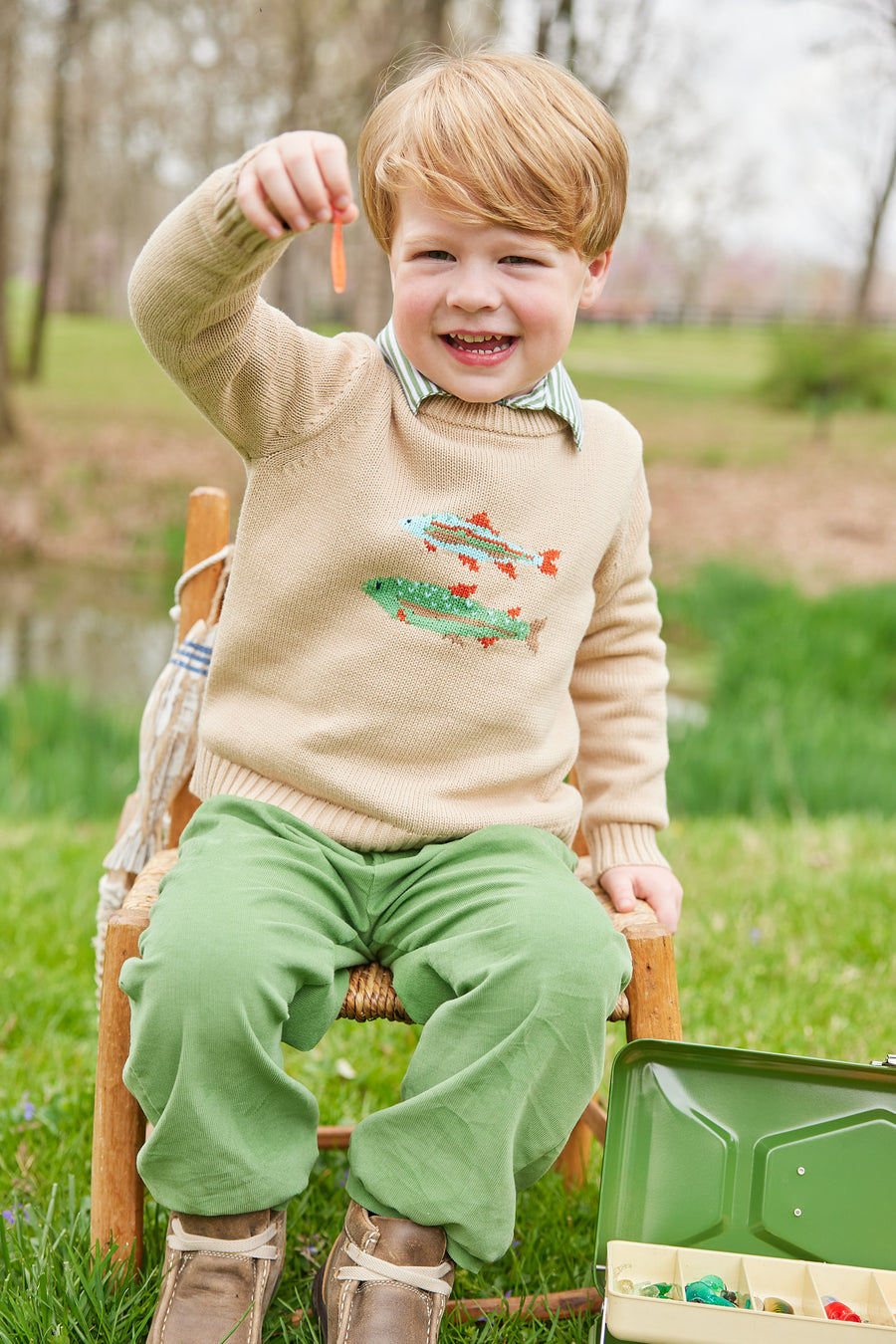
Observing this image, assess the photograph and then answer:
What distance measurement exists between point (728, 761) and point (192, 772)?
8.51ft

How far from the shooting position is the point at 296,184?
126 cm

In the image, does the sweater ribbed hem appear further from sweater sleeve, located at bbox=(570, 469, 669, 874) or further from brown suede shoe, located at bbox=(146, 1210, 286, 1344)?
brown suede shoe, located at bbox=(146, 1210, 286, 1344)

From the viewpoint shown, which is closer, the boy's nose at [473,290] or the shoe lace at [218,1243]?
the shoe lace at [218,1243]

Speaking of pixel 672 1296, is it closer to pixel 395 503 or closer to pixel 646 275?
pixel 395 503

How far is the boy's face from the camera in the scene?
1512mm

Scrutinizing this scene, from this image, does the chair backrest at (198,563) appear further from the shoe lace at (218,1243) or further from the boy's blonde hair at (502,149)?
the shoe lace at (218,1243)

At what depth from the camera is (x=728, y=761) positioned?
159 inches

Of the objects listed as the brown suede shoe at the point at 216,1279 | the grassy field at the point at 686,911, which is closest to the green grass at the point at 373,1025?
the grassy field at the point at 686,911

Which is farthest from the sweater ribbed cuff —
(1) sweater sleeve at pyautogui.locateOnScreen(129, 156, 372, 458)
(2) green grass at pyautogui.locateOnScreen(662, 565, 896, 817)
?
(2) green grass at pyautogui.locateOnScreen(662, 565, 896, 817)

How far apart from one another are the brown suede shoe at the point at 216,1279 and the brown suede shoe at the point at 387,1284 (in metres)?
0.08

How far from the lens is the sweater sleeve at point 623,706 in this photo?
5.88 feet

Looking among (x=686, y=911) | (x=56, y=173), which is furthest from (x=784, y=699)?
(x=56, y=173)

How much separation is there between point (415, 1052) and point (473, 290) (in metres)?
0.89

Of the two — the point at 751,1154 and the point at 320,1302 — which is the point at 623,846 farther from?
the point at 320,1302
